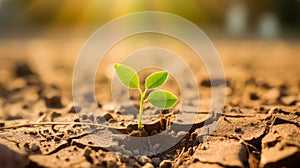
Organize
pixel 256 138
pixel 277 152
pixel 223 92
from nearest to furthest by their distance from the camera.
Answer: pixel 277 152 < pixel 256 138 < pixel 223 92

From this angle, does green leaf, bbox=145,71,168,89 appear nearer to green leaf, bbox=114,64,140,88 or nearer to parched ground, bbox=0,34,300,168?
green leaf, bbox=114,64,140,88

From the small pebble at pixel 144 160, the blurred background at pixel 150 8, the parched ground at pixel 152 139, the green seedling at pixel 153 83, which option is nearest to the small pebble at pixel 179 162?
the parched ground at pixel 152 139

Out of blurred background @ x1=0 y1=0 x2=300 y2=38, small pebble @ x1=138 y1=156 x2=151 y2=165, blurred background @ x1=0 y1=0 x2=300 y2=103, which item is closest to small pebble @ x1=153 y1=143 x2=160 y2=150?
small pebble @ x1=138 y1=156 x2=151 y2=165

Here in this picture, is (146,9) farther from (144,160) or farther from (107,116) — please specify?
(144,160)

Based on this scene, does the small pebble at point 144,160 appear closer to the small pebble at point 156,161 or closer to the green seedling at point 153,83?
the small pebble at point 156,161

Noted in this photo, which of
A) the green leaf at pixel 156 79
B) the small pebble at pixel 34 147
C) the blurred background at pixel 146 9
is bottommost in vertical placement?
the small pebble at pixel 34 147

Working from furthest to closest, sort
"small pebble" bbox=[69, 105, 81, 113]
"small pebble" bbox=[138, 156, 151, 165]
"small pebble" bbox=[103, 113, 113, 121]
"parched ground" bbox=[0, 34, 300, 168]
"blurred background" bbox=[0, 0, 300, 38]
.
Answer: "blurred background" bbox=[0, 0, 300, 38]
"small pebble" bbox=[69, 105, 81, 113]
"small pebble" bbox=[103, 113, 113, 121]
"small pebble" bbox=[138, 156, 151, 165]
"parched ground" bbox=[0, 34, 300, 168]

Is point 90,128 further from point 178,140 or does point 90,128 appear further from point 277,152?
point 277,152

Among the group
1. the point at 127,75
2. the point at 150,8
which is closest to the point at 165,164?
the point at 127,75

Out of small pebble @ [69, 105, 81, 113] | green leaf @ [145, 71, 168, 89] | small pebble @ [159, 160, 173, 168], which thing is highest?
green leaf @ [145, 71, 168, 89]

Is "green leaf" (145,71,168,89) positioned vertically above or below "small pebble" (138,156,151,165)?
above

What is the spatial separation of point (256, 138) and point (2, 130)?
1298 millimetres

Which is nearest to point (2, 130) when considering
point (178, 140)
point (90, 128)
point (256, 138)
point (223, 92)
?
point (90, 128)

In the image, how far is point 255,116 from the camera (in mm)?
2119
